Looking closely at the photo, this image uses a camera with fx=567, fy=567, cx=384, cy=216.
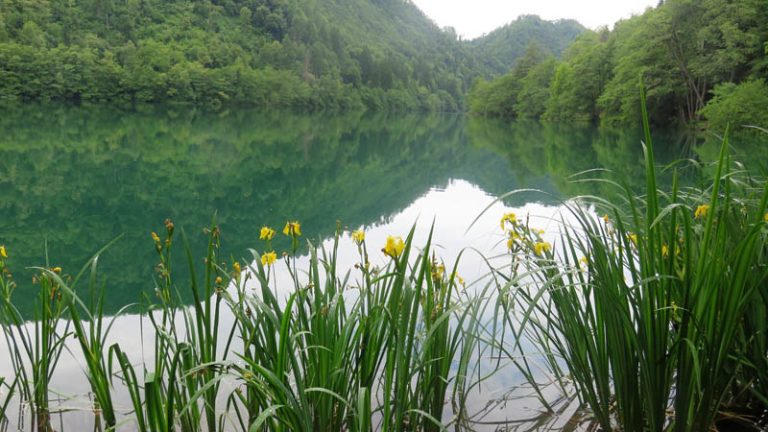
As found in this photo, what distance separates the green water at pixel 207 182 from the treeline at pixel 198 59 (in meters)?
20.6

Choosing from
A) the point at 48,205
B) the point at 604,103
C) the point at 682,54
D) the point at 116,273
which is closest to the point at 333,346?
the point at 116,273

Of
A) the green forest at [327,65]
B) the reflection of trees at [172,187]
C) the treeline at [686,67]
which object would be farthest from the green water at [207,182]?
the green forest at [327,65]

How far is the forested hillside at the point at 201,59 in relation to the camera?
36344 millimetres

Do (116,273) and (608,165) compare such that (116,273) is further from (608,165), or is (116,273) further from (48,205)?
(608,165)

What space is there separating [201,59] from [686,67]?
3877cm

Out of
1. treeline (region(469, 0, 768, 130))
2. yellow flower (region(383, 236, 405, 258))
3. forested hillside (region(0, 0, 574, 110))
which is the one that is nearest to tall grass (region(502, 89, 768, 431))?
yellow flower (region(383, 236, 405, 258))

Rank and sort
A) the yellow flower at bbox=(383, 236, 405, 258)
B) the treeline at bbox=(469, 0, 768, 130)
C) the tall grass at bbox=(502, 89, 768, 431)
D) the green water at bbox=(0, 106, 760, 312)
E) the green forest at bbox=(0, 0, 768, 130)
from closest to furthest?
the tall grass at bbox=(502, 89, 768, 431) < the yellow flower at bbox=(383, 236, 405, 258) < the green water at bbox=(0, 106, 760, 312) < the treeline at bbox=(469, 0, 768, 130) < the green forest at bbox=(0, 0, 768, 130)

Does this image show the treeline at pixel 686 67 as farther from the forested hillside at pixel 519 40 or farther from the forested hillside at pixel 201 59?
the forested hillside at pixel 519 40

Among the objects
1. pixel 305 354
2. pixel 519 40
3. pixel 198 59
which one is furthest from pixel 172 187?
pixel 519 40

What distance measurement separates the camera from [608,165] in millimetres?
11750

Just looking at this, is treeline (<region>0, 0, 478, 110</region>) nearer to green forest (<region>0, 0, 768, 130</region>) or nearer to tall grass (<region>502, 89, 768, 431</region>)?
green forest (<region>0, 0, 768, 130</region>)

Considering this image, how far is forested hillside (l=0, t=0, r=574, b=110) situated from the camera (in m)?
36.3

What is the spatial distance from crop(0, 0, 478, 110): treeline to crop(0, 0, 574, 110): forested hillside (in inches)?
3.6

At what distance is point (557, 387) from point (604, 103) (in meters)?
30.8
